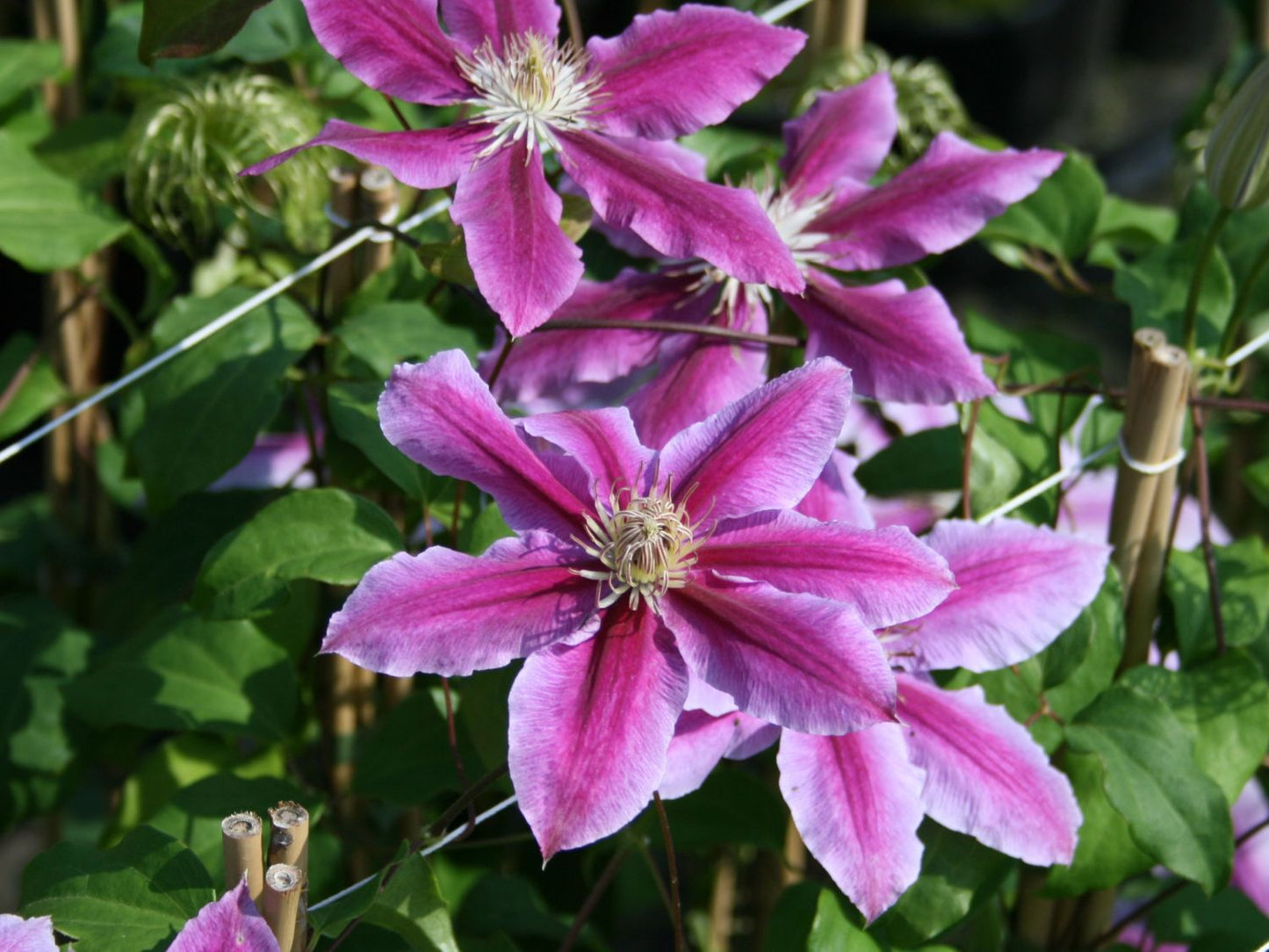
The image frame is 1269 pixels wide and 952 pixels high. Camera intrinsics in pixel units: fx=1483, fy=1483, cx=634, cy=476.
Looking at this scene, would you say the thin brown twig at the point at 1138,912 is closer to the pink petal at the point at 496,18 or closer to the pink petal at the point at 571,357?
the pink petal at the point at 571,357

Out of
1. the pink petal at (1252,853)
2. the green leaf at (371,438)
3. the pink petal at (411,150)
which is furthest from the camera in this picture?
the pink petal at (1252,853)

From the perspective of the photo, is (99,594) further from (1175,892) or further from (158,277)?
(1175,892)

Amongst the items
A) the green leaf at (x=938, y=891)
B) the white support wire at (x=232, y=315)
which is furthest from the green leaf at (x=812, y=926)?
the white support wire at (x=232, y=315)

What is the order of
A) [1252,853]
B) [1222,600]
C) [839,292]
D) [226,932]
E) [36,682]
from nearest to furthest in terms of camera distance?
1. [226,932]
2. [839,292]
3. [1222,600]
4. [36,682]
5. [1252,853]

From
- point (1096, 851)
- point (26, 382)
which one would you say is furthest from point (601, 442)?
point (26, 382)

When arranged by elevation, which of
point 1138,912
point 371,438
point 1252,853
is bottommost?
point 1252,853

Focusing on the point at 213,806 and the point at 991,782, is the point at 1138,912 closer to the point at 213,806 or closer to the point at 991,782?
the point at 991,782
